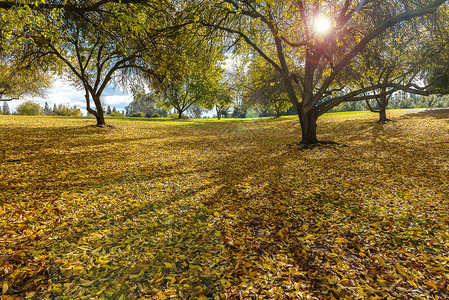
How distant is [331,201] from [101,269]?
538 centimetres

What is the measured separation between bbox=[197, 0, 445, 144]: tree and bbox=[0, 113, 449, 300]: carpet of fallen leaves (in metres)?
5.08

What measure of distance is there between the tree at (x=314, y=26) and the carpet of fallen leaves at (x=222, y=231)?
508 cm

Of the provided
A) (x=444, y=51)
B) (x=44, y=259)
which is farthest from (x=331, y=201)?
(x=444, y=51)

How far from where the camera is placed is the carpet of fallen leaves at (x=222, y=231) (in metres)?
3.01

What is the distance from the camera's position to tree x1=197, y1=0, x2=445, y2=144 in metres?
9.02

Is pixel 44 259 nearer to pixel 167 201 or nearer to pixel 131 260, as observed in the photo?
pixel 131 260

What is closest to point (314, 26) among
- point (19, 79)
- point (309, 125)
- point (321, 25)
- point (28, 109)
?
point (321, 25)

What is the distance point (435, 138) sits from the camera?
13.7 metres

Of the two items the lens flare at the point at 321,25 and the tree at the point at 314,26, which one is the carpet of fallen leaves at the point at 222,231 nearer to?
the tree at the point at 314,26

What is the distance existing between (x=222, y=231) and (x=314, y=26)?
996cm

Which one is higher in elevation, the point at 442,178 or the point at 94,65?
the point at 94,65

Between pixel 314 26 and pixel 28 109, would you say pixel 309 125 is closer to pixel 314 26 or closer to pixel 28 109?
pixel 314 26

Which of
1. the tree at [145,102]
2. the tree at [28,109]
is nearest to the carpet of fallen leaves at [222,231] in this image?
the tree at [145,102]

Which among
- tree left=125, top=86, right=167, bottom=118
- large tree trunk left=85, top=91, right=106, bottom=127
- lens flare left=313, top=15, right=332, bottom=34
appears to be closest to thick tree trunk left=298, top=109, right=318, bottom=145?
lens flare left=313, top=15, right=332, bottom=34
